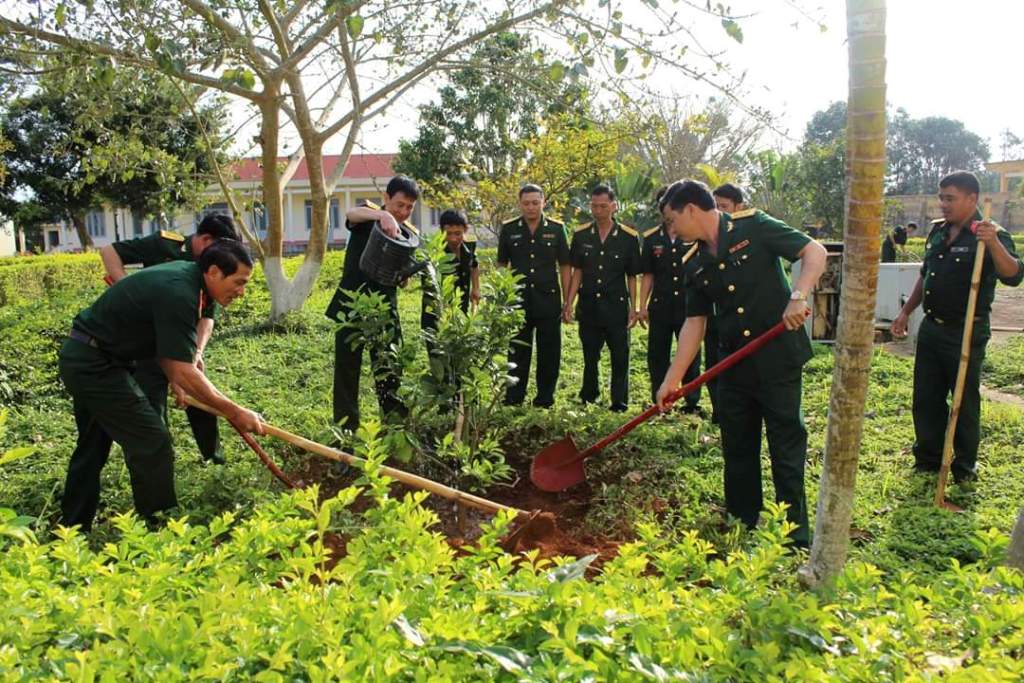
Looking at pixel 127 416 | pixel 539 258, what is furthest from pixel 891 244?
pixel 127 416

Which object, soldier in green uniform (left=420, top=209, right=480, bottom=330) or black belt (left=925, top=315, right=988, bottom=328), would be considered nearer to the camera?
black belt (left=925, top=315, right=988, bottom=328)

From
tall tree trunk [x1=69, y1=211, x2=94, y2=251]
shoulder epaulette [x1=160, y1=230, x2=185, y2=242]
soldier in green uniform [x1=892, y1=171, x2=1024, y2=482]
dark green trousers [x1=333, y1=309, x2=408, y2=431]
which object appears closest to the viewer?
soldier in green uniform [x1=892, y1=171, x2=1024, y2=482]

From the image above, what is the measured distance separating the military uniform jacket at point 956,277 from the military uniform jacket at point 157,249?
4.16 meters

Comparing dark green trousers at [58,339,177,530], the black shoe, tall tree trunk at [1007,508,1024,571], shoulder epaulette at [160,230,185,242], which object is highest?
shoulder epaulette at [160,230,185,242]

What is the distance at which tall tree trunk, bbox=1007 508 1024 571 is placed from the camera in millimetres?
2776

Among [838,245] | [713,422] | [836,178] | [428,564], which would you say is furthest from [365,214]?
[836,178]

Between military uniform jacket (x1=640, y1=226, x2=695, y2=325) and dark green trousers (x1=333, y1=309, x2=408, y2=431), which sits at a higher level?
military uniform jacket (x1=640, y1=226, x2=695, y2=325)

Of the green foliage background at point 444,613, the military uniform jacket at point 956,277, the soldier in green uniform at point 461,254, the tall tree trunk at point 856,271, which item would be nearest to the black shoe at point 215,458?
the soldier in green uniform at point 461,254

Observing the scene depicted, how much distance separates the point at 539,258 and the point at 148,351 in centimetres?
315

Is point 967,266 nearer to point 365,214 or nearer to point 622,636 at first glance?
point 365,214

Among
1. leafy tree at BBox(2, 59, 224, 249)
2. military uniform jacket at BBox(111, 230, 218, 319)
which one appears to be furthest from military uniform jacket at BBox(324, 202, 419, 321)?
leafy tree at BBox(2, 59, 224, 249)

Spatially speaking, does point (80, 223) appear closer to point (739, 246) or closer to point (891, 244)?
point (891, 244)

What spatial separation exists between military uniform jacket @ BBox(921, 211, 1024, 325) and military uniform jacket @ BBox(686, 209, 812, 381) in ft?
4.91

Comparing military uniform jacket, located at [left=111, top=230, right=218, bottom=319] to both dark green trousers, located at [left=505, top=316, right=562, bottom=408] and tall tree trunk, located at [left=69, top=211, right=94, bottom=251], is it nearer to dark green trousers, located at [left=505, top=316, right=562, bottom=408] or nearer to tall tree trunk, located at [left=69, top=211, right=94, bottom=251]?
dark green trousers, located at [left=505, top=316, right=562, bottom=408]
